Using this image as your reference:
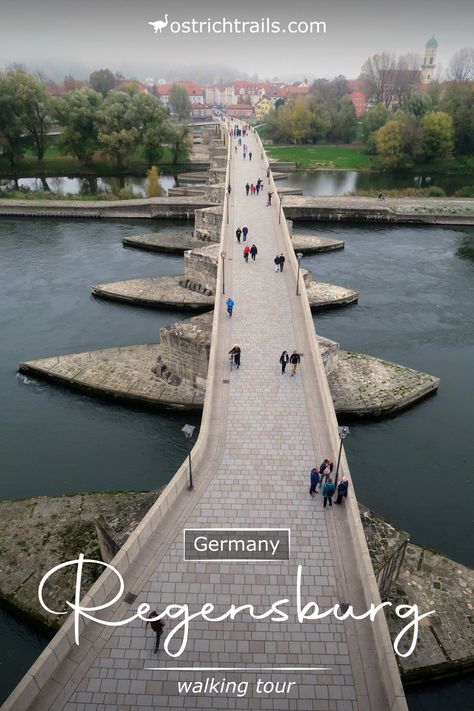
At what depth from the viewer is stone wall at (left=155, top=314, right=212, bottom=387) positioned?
2023 cm

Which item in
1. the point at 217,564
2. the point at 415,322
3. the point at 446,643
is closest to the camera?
the point at 217,564

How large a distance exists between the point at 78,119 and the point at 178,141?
1281 cm

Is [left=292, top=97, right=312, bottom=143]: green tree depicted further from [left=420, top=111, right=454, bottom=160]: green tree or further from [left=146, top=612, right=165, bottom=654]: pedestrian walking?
[left=146, top=612, right=165, bottom=654]: pedestrian walking

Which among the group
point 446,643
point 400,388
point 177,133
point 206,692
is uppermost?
point 177,133

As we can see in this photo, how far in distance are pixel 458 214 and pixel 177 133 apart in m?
36.9

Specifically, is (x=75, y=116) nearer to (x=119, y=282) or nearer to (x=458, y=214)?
(x=119, y=282)

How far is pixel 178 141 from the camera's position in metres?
65.1

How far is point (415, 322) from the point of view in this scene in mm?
28406

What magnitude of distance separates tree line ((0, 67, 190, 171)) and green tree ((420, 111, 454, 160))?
32598mm

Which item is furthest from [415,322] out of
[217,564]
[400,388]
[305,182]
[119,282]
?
[305,182]

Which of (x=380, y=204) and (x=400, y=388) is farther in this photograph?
(x=380, y=204)

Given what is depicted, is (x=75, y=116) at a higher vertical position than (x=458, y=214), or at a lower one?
higher

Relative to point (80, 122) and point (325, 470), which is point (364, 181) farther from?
point (325, 470)

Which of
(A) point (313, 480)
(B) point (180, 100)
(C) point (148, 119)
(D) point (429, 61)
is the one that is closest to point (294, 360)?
(A) point (313, 480)
